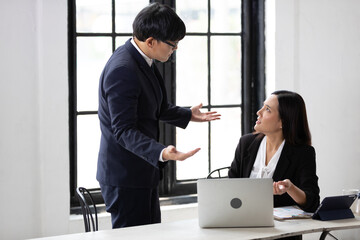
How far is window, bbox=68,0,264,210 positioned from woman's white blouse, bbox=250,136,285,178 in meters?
1.25

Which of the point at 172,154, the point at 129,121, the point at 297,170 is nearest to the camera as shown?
the point at 172,154

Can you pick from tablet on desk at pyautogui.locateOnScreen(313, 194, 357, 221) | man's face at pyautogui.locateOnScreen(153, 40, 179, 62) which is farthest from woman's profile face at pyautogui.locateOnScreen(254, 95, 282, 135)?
man's face at pyautogui.locateOnScreen(153, 40, 179, 62)

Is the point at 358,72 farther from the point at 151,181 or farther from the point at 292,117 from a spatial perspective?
the point at 151,181

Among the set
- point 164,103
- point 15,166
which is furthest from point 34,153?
point 164,103

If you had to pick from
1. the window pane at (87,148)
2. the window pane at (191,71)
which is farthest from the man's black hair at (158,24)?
the window pane at (191,71)

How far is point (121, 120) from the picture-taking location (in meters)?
2.69

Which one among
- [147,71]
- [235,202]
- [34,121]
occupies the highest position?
[147,71]

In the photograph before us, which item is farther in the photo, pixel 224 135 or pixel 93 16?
pixel 224 135

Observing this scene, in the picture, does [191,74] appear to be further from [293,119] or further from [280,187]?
[280,187]

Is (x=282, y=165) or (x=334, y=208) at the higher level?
(x=282, y=165)

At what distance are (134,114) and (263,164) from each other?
2.60 ft

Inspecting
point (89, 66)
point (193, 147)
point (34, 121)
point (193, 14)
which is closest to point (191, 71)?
point (193, 14)

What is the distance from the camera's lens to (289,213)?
113 inches

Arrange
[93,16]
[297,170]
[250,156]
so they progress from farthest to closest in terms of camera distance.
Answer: [93,16]
[250,156]
[297,170]
